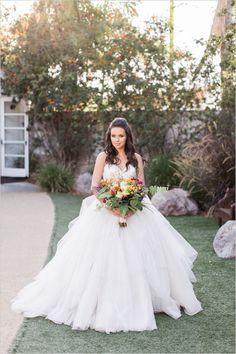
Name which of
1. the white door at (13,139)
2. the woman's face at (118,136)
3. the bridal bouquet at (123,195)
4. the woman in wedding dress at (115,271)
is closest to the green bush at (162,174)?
the white door at (13,139)

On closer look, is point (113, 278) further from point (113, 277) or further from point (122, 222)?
point (122, 222)

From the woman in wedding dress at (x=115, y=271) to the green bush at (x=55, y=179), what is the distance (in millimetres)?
8588

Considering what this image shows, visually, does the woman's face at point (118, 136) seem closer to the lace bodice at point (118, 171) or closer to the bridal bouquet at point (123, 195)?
the lace bodice at point (118, 171)

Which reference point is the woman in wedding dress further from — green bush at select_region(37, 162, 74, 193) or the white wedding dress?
green bush at select_region(37, 162, 74, 193)

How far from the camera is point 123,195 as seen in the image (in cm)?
470

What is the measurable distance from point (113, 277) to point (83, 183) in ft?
29.9

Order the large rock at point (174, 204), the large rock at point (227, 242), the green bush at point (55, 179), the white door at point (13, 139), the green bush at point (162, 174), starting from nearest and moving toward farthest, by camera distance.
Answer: the large rock at point (227, 242), the large rock at point (174, 204), the green bush at point (162, 174), the green bush at point (55, 179), the white door at point (13, 139)

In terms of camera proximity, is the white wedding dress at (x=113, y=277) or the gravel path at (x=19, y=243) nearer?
the white wedding dress at (x=113, y=277)

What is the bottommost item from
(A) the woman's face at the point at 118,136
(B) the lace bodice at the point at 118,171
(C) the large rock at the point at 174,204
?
(C) the large rock at the point at 174,204

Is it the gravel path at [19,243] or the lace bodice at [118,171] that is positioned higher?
the lace bodice at [118,171]

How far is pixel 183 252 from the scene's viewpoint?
5125mm

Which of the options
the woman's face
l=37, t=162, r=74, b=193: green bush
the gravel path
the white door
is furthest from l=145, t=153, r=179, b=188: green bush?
the woman's face

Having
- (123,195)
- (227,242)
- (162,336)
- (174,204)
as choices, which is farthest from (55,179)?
(162,336)

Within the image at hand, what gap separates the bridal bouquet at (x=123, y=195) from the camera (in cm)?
474
